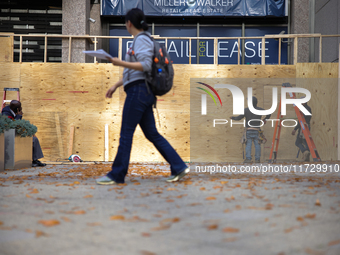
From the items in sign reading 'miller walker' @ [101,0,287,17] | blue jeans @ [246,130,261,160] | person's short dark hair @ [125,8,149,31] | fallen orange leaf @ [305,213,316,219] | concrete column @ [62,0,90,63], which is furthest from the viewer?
sign reading 'miller walker' @ [101,0,287,17]

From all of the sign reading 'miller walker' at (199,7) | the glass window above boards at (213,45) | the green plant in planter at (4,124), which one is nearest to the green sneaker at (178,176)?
the green plant in planter at (4,124)

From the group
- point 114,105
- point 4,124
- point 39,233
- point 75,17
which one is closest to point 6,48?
point 75,17

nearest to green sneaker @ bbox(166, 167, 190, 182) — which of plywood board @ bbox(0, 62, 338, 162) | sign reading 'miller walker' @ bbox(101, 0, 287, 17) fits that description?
plywood board @ bbox(0, 62, 338, 162)

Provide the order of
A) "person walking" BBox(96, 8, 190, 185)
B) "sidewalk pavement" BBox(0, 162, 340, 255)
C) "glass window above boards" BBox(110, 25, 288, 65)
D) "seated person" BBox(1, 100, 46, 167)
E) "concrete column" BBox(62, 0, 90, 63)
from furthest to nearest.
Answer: "glass window above boards" BBox(110, 25, 288, 65)
"concrete column" BBox(62, 0, 90, 63)
"seated person" BBox(1, 100, 46, 167)
"person walking" BBox(96, 8, 190, 185)
"sidewalk pavement" BBox(0, 162, 340, 255)

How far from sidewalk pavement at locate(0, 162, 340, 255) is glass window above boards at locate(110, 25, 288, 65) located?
8735 mm

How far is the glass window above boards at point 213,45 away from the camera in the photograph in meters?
11.5

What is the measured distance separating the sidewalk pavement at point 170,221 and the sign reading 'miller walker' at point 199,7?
360 inches

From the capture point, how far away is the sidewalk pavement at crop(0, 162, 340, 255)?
1.56 m

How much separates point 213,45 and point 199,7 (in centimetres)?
124

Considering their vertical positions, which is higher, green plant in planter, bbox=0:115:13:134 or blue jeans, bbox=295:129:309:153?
green plant in planter, bbox=0:115:13:134

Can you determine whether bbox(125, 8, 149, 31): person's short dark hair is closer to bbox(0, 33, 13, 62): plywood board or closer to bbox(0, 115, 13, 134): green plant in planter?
bbox(0, 115, 13, 134): green plant in planter

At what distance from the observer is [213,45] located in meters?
11.6

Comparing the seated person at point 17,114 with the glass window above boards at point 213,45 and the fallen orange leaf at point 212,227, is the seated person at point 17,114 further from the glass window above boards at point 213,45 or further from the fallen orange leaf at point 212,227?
the fallen orange leaf at point 212,227

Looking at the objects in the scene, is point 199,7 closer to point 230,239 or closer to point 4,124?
point 4,124
